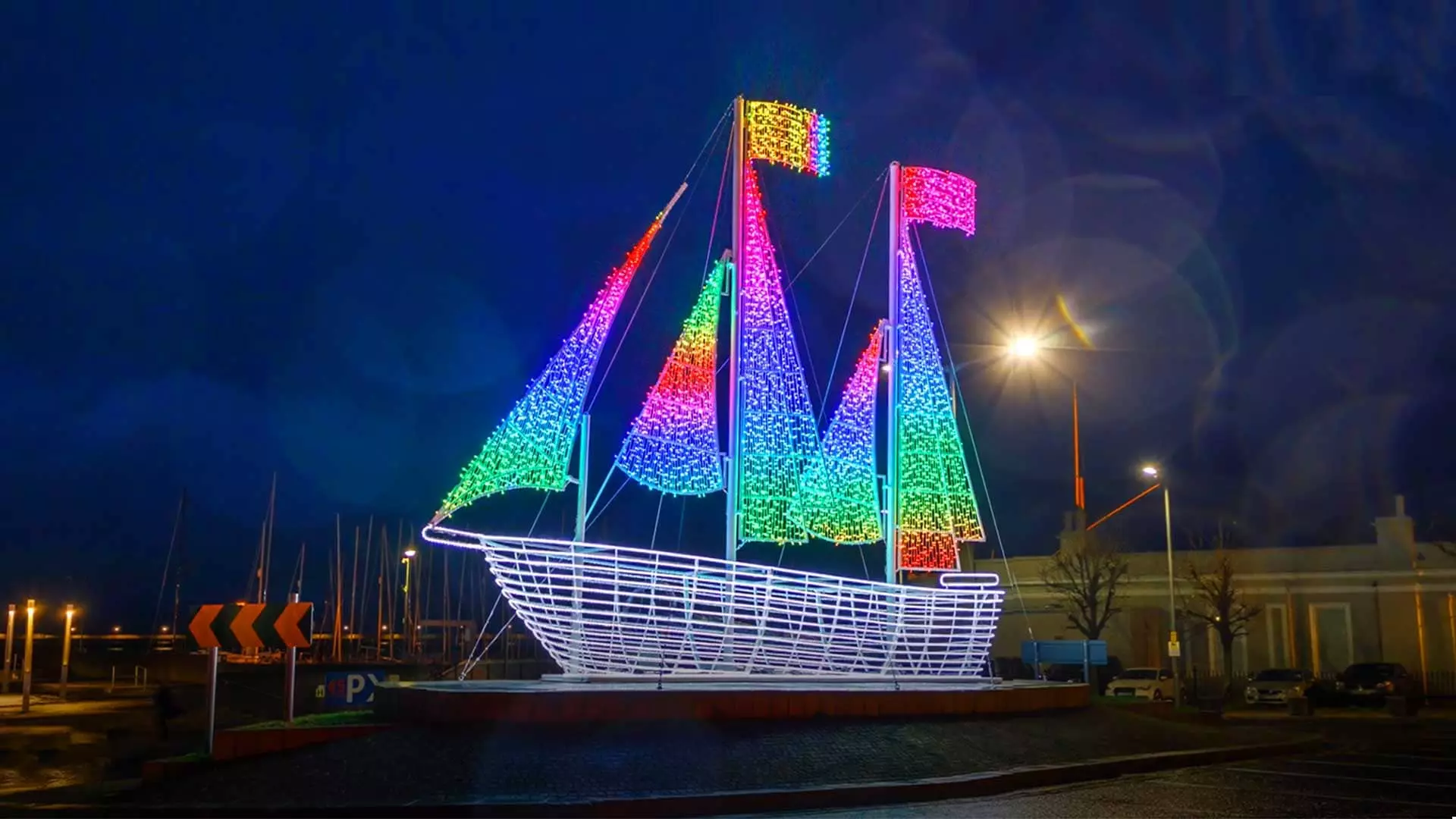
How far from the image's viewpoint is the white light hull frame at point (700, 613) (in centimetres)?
1873

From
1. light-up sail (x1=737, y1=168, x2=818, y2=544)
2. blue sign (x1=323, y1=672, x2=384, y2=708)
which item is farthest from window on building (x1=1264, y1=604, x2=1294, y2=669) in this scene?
blue sign (x1=323, y1=672, x2=384, y2=708)

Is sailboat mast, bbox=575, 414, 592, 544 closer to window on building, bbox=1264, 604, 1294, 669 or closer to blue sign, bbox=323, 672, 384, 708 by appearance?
blue sign, bbox=323, 672, 384, 708

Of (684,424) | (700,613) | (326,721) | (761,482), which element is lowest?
(326,721)

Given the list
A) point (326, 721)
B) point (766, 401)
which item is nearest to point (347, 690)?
point (326, 721)

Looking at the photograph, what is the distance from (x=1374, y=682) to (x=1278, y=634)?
8.26 metres

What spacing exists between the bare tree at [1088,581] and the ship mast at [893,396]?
25586 mm

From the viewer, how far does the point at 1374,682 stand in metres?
41.7

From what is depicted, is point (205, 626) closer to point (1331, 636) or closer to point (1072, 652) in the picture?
point (1072, 652)

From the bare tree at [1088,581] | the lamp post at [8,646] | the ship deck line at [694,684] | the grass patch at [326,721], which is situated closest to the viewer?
the grass patch at [326,721]

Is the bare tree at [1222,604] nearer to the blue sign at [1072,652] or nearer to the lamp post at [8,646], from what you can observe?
the blue sign at [1072,652]

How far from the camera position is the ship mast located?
82.6 ft

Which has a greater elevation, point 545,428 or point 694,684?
point 545,428

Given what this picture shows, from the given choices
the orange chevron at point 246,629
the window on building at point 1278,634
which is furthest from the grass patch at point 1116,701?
the window on building at point 1278,634

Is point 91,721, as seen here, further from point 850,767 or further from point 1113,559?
point 1113,559
